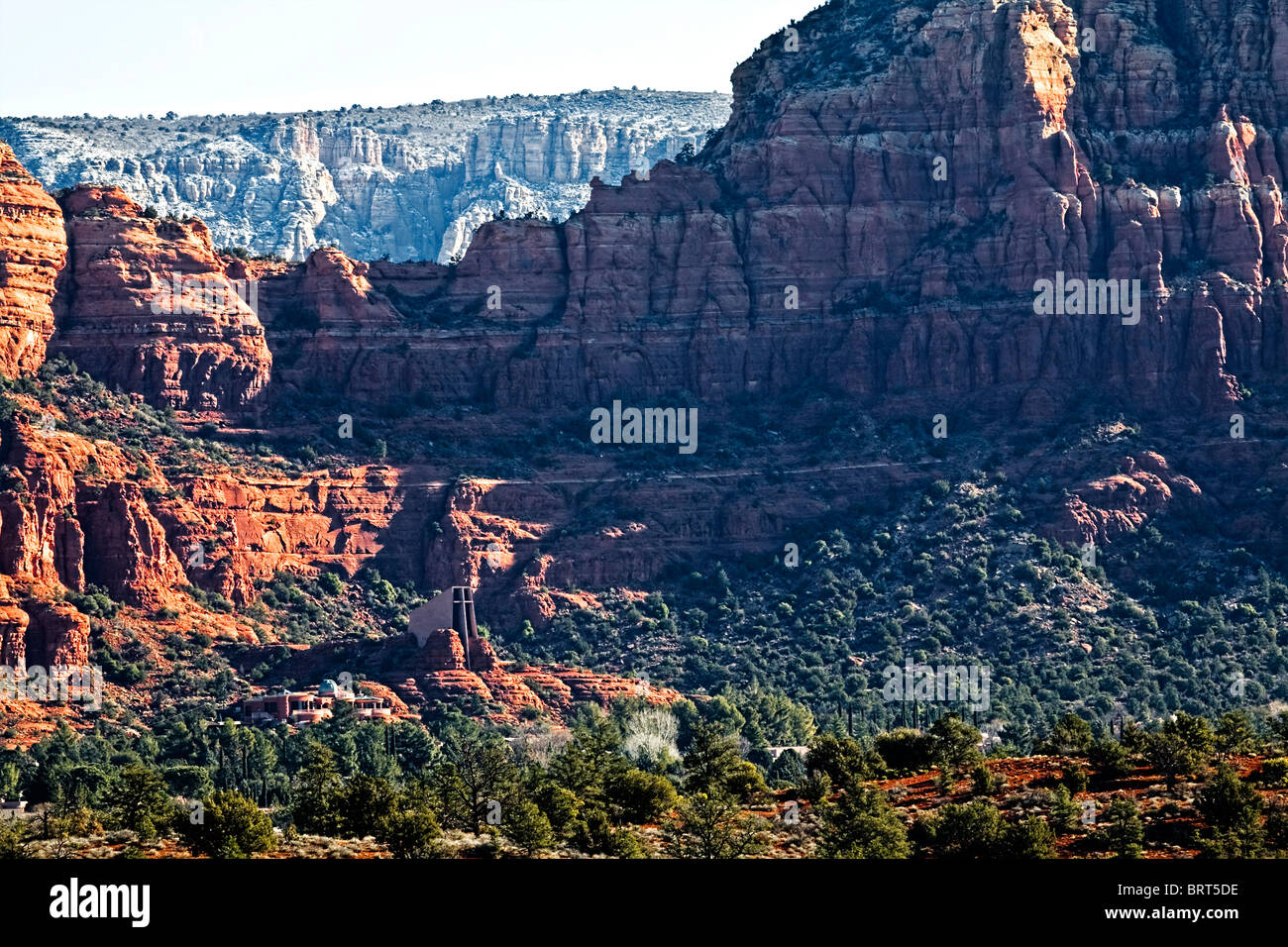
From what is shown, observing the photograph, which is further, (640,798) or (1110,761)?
(640,798)

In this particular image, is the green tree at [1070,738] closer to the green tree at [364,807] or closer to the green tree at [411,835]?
the green tree at [364,807]

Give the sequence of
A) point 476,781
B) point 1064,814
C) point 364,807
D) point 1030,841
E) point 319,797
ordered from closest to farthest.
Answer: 1. point 1030,841
2. point 1064,814
3. point 364,807
4. point 476,781
5. point 319,797

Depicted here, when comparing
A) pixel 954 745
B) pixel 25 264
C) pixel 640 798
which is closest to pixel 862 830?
pixel 640 798

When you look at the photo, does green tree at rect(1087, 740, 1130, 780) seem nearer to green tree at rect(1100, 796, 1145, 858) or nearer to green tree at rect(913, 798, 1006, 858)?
green tree at rect(1100, 796, 1145, 858)

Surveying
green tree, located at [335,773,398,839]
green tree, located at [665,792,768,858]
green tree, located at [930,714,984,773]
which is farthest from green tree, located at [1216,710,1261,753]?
green tree, located at [335,773,398,839]

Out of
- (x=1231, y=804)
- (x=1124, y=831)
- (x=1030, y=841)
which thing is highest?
(x=1231, y=804)

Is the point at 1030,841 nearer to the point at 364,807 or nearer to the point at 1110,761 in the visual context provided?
the point at 1110,761

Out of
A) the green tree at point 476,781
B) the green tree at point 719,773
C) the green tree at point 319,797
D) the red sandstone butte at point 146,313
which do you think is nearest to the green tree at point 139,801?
the green tree at point 319,797

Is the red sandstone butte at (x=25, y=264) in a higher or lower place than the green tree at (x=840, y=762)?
higher

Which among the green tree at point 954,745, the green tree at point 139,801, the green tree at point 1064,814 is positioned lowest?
the green tree at point 139,801

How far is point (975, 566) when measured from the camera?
138375 mm
